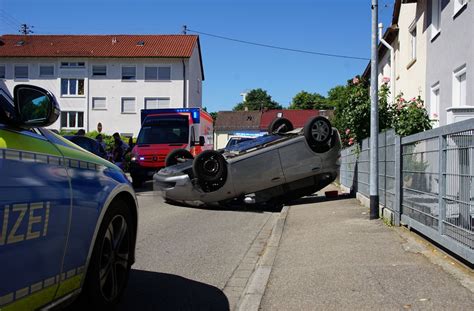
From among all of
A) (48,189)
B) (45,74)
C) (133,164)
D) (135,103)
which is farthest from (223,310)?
(45,74)

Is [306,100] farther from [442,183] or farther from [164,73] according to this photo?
[442,183]

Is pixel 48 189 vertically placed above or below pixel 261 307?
above

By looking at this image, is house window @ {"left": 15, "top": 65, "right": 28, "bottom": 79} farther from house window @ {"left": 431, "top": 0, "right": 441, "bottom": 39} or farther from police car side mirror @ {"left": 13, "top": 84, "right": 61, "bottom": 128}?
police car side mirror @ {"left": 13, "top": 84, "right": 61, "bottom": 128}

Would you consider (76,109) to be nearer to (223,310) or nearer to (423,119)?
(423,119)

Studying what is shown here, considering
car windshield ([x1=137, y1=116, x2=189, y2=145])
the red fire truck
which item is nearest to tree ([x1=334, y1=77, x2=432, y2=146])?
the red fire truck

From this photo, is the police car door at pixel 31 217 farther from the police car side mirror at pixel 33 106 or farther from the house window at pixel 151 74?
the house window at pixel 151 74

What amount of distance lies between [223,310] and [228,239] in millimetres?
3844

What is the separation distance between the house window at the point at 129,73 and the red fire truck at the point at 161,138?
28205 mm

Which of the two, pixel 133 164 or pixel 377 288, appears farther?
pixel 133 164

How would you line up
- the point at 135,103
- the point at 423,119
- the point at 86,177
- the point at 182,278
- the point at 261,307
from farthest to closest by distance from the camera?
the point at 135,103
the point at 423,119
the point at 182,278
the point at 261,307
the point at 86,177

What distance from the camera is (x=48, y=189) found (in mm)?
2947

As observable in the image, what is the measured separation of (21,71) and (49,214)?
48.8m

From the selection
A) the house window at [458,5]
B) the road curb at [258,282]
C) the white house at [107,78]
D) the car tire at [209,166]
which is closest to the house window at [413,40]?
the house window at [458,5]

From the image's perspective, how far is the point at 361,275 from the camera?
5.22 meters
